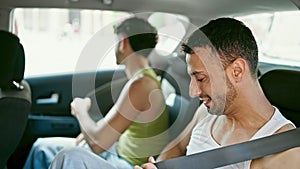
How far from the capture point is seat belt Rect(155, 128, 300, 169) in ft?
4.01

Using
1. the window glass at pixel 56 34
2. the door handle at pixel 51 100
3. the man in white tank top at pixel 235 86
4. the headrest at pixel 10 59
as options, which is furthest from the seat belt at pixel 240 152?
the door handle at pixel 51 100

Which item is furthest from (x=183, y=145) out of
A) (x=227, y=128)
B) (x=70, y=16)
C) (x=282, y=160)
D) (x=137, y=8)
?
(x=70, y=16)

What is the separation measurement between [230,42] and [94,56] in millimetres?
903

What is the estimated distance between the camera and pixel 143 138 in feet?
6.17

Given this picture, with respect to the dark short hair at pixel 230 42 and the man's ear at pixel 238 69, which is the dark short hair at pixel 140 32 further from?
the man's ear at pixel 238 69

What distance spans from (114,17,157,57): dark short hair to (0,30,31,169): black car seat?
452mm

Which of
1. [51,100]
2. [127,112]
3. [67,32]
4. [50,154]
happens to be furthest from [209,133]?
[51,100]

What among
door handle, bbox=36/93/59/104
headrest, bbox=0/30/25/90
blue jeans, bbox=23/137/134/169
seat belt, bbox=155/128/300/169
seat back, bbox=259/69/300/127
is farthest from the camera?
door handle, bbox=36/93/59/104

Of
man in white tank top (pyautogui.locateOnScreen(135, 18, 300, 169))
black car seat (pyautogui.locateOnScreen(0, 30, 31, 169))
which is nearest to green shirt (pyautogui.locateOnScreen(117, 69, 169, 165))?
black car seat (pyautogui.locateOnScreen(0, 30, 31, 169))

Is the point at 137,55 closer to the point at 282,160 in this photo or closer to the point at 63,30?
the point at 63,30

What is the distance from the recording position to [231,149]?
1272 millimetres

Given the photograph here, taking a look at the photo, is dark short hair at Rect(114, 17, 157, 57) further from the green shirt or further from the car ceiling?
the green shirt

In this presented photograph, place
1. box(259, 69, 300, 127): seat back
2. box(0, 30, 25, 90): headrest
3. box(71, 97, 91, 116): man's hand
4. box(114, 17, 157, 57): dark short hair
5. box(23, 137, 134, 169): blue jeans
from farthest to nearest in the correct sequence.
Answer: box(71, 97, 91, 116): man's hand < box(114, 17, 157, 57): dark short hair < box(23, 137, 134, 169): blue jeans < box(0, 30, 25, 90): headrest < box(259, 69, 300, 127): seat back

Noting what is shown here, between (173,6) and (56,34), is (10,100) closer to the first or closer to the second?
(56,34)
